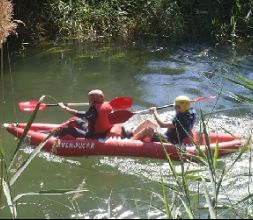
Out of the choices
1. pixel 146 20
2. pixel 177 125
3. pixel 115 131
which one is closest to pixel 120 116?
pixel 115 131

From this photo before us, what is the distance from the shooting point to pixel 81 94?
9.01 meters

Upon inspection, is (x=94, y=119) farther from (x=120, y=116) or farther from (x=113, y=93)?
(x=113, y=93)

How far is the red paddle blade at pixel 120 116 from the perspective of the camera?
673 centimetres

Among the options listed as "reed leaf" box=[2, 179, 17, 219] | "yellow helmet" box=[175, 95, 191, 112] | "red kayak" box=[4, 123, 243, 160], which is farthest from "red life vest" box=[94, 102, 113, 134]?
"reed leaf" box=[2, 179, 17, 219]

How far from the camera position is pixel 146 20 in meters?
12.8

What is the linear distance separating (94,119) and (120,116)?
0.32 metres

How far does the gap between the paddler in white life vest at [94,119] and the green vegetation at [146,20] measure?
5.77 meters

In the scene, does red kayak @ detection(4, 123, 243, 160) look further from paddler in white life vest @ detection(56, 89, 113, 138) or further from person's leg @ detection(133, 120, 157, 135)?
person's leg @ detection(133, 120, 157, 135)

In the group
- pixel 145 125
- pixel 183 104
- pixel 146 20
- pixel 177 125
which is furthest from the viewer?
pixel 146 20

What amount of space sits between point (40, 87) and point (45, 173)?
3.38 meters

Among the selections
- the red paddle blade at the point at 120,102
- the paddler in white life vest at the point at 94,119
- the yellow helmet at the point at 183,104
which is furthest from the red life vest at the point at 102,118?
the yellow helmet at the point at 183,104

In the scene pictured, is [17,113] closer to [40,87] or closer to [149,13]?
[40,87]

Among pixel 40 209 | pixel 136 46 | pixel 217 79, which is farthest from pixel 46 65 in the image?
pixel 40 209

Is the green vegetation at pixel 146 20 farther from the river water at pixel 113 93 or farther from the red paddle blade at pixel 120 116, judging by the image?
the red paddle blade at pixel 120 116
